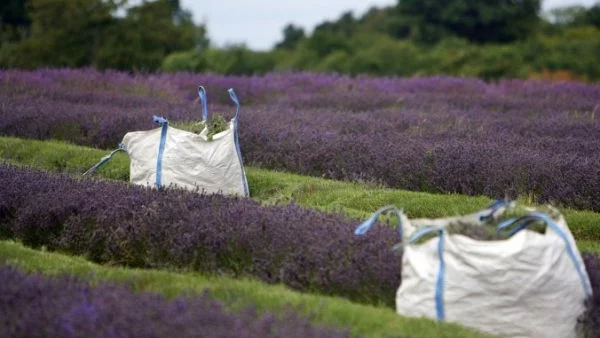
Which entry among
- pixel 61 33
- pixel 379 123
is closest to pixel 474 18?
pixel 61 33

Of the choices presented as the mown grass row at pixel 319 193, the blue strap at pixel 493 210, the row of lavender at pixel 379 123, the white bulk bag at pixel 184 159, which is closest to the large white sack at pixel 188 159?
the white bulk bag at pixel 184 159

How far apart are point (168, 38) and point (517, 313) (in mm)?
27088

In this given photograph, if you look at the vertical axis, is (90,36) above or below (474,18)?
below

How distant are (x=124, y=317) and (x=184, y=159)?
4.72 meters

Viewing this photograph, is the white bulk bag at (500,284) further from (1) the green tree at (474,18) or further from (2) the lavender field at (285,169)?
(1) the green tree at (474,18)

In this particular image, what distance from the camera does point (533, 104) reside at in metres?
18.1

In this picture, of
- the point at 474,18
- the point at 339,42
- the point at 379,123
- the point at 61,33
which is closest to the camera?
the point at 379,123

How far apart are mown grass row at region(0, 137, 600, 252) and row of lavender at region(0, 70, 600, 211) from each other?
563mm

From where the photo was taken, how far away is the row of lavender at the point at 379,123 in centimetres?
1042

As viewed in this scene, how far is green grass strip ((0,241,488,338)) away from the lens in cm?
541

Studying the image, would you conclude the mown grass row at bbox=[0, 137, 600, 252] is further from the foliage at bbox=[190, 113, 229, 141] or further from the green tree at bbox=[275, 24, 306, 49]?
the green tree at bbox=[275, 24, 306, 49]

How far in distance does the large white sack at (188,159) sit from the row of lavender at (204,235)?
0.88 meters

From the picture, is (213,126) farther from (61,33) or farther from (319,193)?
(61,33)

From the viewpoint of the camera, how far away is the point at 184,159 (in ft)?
31.5
